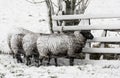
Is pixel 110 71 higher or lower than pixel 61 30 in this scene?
lower

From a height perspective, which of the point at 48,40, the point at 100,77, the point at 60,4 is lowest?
the point at 100,77

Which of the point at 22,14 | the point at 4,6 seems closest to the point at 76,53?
the point at 22,14

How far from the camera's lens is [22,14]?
21188mm

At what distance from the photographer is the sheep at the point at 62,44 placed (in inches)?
413

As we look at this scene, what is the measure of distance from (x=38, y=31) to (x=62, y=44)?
24.1 feet

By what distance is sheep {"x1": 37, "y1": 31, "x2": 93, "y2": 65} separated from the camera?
10.5m

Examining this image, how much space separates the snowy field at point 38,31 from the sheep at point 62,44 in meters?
0.40

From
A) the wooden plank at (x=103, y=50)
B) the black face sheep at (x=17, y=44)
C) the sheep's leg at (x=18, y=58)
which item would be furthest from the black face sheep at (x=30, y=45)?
the wooden plank at (x=103, y=50)

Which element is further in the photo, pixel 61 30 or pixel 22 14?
pixel 22 14

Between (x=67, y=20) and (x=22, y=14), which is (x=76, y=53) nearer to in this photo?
(x=67, y=20)

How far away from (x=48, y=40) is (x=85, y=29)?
1256 millimetres

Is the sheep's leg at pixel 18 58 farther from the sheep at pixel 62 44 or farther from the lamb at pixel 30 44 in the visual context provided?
the sheep at pixel 62 44

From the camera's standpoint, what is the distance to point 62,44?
1051 centimetres

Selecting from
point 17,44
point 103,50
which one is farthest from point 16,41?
point 103,50
